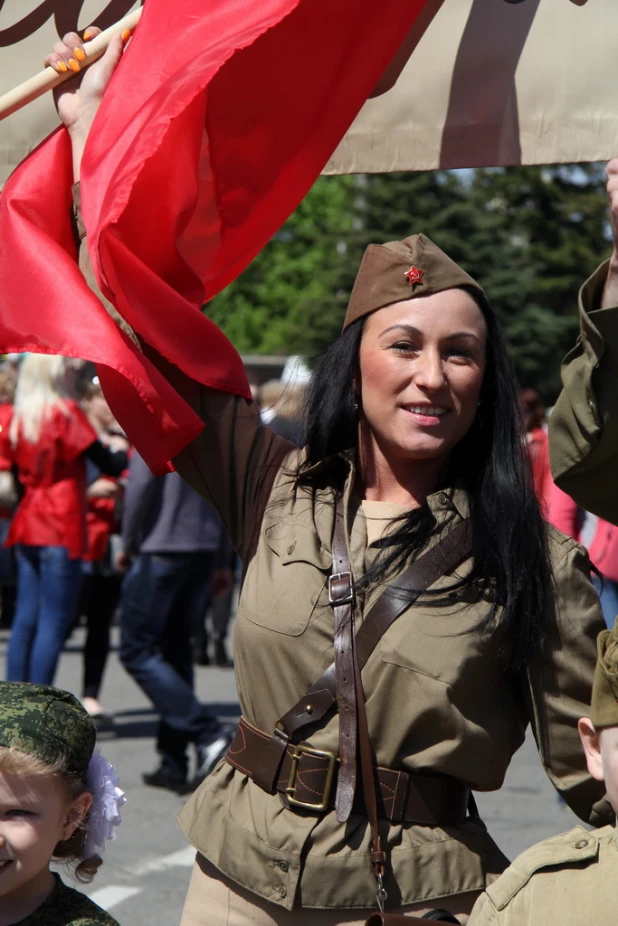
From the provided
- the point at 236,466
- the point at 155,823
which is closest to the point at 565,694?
the point at 236,466

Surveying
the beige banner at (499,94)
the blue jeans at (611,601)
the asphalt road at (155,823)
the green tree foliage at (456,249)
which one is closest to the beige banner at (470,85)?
the beige banner at (499,94)

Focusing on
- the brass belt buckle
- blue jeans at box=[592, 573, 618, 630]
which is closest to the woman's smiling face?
the brass belt buckle

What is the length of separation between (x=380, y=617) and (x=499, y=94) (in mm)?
1331

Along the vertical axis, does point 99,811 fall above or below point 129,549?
above

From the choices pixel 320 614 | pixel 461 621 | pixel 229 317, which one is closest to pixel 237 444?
pixel 320 614

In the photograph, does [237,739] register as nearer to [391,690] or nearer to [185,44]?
[391,690]

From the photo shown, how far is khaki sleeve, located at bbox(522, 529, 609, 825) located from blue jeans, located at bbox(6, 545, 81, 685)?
17.3 ft

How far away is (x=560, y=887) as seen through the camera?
6.72 feet

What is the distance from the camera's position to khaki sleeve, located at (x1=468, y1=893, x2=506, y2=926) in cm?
207

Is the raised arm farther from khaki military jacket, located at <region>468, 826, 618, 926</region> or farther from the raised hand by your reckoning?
the raised hand

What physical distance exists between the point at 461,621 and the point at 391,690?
18 cm

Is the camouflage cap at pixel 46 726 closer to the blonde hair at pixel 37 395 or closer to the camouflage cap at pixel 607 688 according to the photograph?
the camouflage cap at pixel 607 688

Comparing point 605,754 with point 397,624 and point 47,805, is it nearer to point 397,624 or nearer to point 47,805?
point 397,624

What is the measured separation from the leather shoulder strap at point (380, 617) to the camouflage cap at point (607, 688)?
1.88ft
